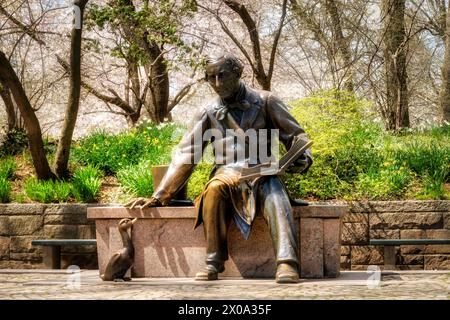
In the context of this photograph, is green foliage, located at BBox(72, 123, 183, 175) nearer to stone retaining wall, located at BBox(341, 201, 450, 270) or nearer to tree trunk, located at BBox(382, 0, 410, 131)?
stone retaining wall, located at BBox(341, 201, 450, 270)

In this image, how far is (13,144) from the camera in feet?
45.2

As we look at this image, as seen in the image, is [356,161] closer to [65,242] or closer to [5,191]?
[65,242]

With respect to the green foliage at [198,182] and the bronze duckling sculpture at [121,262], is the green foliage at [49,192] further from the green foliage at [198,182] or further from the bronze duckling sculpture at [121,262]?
the bronze duckling sculpture at [121,262]

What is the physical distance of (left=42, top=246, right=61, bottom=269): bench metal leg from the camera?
9.76m

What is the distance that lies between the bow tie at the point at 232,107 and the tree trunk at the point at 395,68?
27.7 feet

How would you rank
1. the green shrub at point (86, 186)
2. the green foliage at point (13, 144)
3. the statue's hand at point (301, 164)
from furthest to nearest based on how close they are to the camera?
the green foliage at point (13, 144)
the green shrub at point (86, 186)
the statue's hand at point (301, 164)

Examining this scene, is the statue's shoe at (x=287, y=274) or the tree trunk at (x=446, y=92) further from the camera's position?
the tree trunk at (x=446, y=92)

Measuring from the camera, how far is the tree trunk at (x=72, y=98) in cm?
1178

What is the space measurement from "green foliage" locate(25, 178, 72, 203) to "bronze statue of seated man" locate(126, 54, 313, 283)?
4.44m

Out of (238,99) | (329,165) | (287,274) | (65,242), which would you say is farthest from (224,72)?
(329,165)

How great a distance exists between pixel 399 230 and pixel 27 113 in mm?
5219

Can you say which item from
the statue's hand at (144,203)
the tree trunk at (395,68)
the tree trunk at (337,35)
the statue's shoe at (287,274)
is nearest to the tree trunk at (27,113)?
the statue's hand at (144,203)

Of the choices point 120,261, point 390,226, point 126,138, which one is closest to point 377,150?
point 390,226

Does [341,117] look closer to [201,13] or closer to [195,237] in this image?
[195,237]
